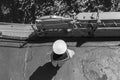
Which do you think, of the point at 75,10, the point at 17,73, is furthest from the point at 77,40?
the point at 75,10

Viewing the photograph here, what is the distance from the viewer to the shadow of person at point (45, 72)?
622cm

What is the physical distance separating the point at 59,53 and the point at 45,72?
0.81 meters

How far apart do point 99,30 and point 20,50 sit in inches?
75.6

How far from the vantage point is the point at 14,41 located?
6.70 metres

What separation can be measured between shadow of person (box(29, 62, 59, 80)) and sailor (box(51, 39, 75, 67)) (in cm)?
22

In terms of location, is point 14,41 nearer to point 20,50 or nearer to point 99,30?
point 20,50

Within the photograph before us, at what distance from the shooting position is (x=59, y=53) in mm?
5695

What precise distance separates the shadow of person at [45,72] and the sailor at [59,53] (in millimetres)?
219

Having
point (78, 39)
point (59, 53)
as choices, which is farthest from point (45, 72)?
point (78, 39)

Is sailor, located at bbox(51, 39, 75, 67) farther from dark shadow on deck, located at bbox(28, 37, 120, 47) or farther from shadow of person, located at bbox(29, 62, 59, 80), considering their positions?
dark shadow on deck, located at bbox(28, 37, 120, 47)

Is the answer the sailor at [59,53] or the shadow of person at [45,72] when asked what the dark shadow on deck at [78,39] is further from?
the shadow of person at [45,72]

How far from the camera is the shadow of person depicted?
6.22 meters

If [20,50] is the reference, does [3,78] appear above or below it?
below

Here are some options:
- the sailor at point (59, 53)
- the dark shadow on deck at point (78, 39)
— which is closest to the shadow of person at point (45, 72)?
the sailor at point (59, 53)
